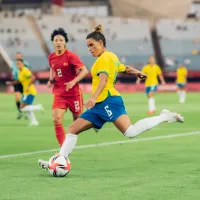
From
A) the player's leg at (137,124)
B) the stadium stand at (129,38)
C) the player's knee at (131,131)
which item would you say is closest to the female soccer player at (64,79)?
the player's leg at (137,124)

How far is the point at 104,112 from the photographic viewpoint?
10.7 meters

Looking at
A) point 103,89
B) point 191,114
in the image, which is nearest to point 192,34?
point 191,114

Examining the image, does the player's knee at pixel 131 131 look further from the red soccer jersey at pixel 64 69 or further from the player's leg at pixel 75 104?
the player's leg at pixel 75 104

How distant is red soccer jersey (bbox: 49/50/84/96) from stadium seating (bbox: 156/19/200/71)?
5056cm

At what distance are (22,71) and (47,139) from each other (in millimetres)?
7034

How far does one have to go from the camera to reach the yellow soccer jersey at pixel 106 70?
10.5 meters

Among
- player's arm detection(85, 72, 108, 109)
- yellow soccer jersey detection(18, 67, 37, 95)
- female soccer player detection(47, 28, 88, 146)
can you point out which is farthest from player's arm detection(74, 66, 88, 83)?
yellow soccer jersey detection(18, 67, 37, 95)

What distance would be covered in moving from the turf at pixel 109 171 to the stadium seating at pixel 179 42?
47658 millimetres

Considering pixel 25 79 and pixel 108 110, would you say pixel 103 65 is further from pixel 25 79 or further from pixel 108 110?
pixel 25 79

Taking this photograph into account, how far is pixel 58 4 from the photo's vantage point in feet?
239

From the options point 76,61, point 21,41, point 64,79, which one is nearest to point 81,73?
point 76,61

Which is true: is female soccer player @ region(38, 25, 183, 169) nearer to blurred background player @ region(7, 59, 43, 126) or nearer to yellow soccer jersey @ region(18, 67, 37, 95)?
blurred background player @ region(7, 59, 43, 126)

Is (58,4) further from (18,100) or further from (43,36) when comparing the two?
(18,100)

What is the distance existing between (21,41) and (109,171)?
57.2 metres
